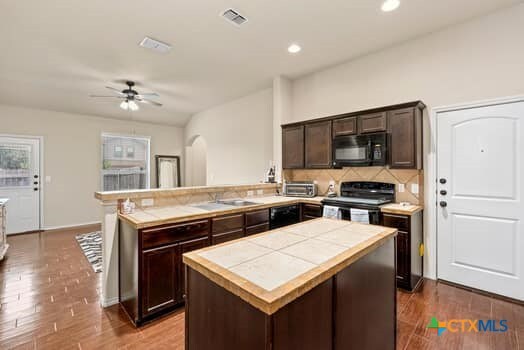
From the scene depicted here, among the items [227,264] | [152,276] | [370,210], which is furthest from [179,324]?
[370,210]

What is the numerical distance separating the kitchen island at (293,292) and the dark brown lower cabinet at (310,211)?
1.88m

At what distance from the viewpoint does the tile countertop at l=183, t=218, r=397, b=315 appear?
90cm

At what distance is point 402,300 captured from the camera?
253cm

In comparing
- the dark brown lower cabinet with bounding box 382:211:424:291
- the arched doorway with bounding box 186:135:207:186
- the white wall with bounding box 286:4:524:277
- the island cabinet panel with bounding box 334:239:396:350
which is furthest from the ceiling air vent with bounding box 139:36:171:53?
the arched doorway with bounding box 186:135:207:186

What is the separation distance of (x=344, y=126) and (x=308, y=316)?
118 inches

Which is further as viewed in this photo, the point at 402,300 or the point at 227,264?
the point at 402,300

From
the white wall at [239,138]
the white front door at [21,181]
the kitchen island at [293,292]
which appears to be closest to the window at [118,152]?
the white front door at [21,181]

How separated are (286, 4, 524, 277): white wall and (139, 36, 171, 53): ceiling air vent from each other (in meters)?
2.61

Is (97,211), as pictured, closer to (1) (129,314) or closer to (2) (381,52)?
(1) (129,314)

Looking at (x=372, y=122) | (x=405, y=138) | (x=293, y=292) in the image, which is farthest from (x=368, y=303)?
(x=372, y=122)

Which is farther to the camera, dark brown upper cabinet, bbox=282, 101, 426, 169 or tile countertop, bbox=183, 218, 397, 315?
dark brown upper cabinet, bbox=282, 101, 426, 169

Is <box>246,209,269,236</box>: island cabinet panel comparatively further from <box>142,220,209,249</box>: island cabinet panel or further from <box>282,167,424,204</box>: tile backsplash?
<box>282,167,424,204</box>: tile backsplash

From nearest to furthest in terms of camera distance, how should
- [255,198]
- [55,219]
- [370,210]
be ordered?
[370,210] → [255,198] → [55,219]

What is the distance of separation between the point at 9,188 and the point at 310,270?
7020mm
